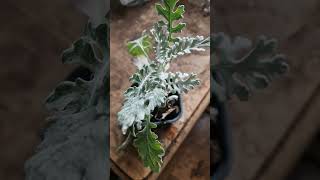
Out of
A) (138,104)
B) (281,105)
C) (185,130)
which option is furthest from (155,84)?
(281,105)

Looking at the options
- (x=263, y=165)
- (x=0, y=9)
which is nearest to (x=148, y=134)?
(x=263, y=165)

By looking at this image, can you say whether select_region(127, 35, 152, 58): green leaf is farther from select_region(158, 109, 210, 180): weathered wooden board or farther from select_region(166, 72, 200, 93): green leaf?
select_region(158, 109, 210, 180): weathered wooden board

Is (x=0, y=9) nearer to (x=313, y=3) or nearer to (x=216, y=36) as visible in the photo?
(x=216, y=36)

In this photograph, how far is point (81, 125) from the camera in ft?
2.28

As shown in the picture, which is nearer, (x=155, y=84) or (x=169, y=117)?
(x=155, y=84)

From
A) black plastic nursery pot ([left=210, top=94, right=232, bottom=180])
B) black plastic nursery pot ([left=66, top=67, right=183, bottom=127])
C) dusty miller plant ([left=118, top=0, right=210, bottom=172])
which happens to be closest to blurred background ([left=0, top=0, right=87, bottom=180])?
black plastic nursery pot ([left=66, top=67, right=183, bottom=127])

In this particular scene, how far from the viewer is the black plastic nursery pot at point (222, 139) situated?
Answer: 0.77m

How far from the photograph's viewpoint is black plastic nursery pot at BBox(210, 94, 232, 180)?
2.54ft

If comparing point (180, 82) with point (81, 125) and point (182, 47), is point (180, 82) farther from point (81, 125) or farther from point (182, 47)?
point (81, 125)

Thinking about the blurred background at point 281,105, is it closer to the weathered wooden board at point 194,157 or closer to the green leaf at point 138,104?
the weathered wooden board at point 194,157

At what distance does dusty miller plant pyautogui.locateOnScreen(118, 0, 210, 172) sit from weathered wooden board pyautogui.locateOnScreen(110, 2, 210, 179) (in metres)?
0.06

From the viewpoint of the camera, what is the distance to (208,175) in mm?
778

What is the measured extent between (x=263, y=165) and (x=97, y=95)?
33cm

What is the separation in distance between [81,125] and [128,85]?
0.47ft
